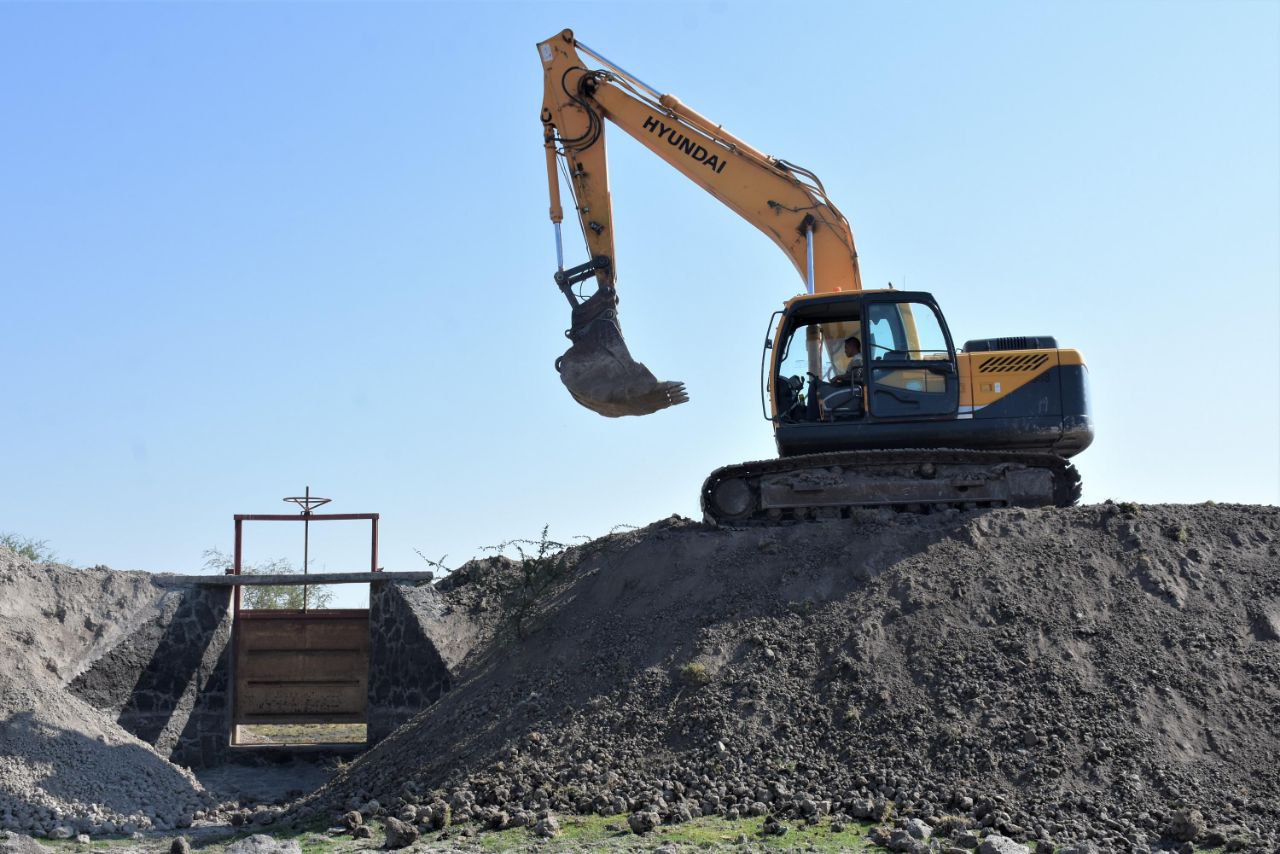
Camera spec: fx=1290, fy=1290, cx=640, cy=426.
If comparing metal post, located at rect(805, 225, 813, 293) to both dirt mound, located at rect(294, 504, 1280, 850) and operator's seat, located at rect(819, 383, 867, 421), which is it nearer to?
operator's seat, located at rect(819, 383, 867, 421)

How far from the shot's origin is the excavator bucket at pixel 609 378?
1252cm

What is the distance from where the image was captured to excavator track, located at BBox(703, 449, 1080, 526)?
1270 centimetres

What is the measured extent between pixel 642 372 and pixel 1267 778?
6.35m

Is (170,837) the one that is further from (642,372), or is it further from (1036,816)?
(1036,816)

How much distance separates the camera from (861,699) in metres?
10.2

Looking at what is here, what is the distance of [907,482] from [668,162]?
4326 mm

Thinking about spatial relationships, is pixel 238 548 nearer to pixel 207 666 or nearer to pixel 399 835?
pixel 207 666

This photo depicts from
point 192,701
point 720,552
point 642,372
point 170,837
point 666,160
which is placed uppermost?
point 666,160

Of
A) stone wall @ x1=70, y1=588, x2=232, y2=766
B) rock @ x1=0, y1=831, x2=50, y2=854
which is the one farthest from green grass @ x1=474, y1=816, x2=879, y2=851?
stone wall @ x1=70, y1=588, x2=232, y2=766

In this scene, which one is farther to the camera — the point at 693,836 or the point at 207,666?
the point at 207,666

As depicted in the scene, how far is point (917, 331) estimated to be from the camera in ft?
41.9

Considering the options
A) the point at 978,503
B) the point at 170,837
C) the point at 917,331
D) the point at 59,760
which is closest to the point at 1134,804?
the point at 978,503

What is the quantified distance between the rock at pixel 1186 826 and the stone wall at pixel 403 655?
908cm

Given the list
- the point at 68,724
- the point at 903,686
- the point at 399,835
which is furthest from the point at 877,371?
the point at 68,724
